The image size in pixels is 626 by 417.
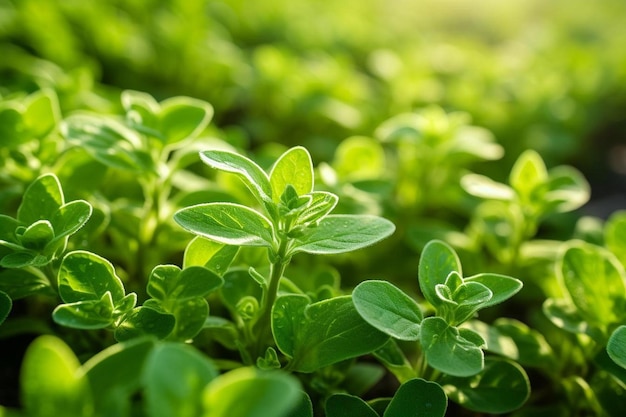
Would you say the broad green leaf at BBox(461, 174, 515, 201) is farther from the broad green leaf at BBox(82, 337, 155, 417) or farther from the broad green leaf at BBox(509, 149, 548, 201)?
the broad green leaf at BBox(82, 337, 155, 417)

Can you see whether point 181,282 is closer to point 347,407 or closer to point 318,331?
point 318,331

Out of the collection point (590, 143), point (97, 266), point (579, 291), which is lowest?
point (590, 143)

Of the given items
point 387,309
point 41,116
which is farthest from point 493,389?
point 41,116

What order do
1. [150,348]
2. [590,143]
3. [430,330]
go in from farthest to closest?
[590,143]
[430,330]
[150,348]

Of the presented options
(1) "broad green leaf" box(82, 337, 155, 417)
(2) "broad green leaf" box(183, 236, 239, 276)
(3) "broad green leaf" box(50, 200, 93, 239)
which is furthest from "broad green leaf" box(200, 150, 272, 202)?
(1) "broad green leaf" box(82, 337, 155, 417)

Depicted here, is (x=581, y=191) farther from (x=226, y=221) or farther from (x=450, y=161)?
(x=226, y=221)

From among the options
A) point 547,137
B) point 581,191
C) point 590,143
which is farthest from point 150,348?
point 590,143
